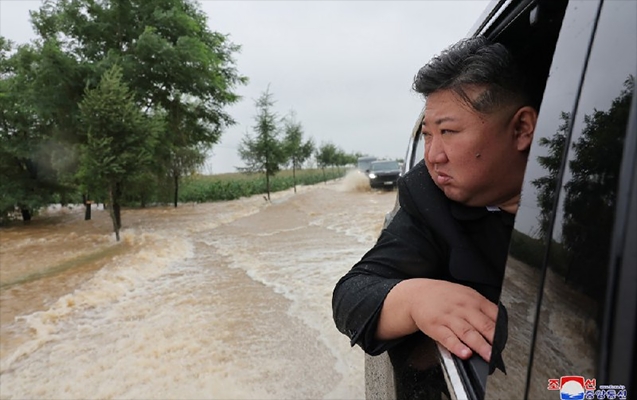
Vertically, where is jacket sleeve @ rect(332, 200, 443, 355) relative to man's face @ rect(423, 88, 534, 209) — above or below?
below

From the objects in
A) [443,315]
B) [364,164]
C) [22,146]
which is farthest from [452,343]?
[364,164]

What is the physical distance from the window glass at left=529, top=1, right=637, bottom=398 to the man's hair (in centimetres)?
44

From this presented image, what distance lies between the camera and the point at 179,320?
505 centimetres

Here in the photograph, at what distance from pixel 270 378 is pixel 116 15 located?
16.1m

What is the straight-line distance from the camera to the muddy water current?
3572mm

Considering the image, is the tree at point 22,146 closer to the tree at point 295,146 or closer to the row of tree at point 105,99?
the row of tree at point 105,99

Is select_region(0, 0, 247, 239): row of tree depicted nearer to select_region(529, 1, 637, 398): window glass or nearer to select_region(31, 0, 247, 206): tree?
select_region(31, 0, 247, 206): tree

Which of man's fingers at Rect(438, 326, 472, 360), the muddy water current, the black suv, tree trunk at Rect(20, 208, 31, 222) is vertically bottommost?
tree trunk at Rect(20, 208, 31, 222)

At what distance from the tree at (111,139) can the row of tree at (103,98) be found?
3 cm

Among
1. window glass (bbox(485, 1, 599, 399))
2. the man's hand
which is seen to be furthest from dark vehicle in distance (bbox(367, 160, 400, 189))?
window glass (bbox(485, 1, 599, 399))

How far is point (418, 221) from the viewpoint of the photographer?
112 centimetres

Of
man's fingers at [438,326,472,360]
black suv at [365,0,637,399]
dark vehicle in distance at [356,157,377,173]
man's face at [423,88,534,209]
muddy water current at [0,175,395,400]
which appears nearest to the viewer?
black suv at [365,0,637,399]

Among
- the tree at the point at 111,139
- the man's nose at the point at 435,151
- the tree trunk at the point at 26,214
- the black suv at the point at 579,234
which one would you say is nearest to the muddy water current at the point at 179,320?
the tree at the point at 111,139

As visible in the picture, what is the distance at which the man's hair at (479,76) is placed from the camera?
1008mm
